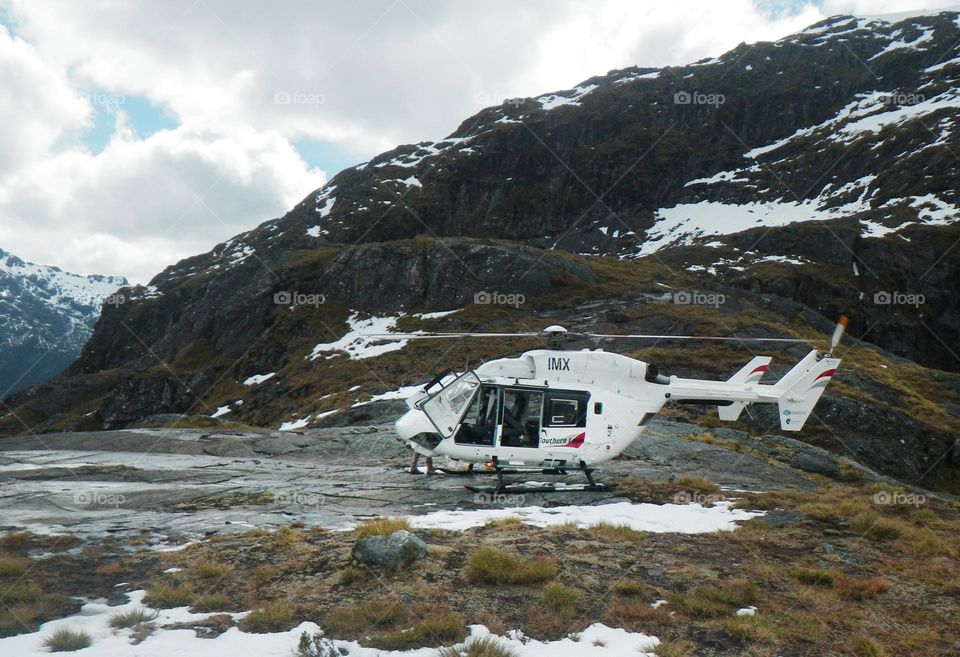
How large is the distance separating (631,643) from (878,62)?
161m

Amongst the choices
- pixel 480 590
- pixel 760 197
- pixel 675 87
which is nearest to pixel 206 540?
pixel 480 590

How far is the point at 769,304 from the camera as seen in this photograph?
170ft

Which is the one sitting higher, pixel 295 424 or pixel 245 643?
pixel 295 424

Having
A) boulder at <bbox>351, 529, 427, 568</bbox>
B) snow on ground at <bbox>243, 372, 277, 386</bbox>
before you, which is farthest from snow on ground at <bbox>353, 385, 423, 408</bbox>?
snow on ground at <bbox>243, 372, 277, 386</bbox>

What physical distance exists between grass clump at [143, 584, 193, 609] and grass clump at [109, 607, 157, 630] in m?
0.25

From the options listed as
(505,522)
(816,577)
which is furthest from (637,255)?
(816,577)

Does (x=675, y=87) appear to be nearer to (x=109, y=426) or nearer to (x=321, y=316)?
(x=321, y=316)

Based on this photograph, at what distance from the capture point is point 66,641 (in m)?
5.76

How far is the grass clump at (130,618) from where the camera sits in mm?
6223

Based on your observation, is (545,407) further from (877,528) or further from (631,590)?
(877,528)

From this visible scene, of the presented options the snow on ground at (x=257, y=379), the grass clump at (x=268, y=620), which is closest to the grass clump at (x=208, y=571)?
the grass clump at (x=268, y=620)

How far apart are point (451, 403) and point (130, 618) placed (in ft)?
27.2

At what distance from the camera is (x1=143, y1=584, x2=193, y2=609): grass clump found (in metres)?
6.73

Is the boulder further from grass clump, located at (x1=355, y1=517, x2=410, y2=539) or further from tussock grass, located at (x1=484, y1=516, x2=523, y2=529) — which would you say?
tussock grass, located at (x1=484, y1=516, x2=523, y2=529)
